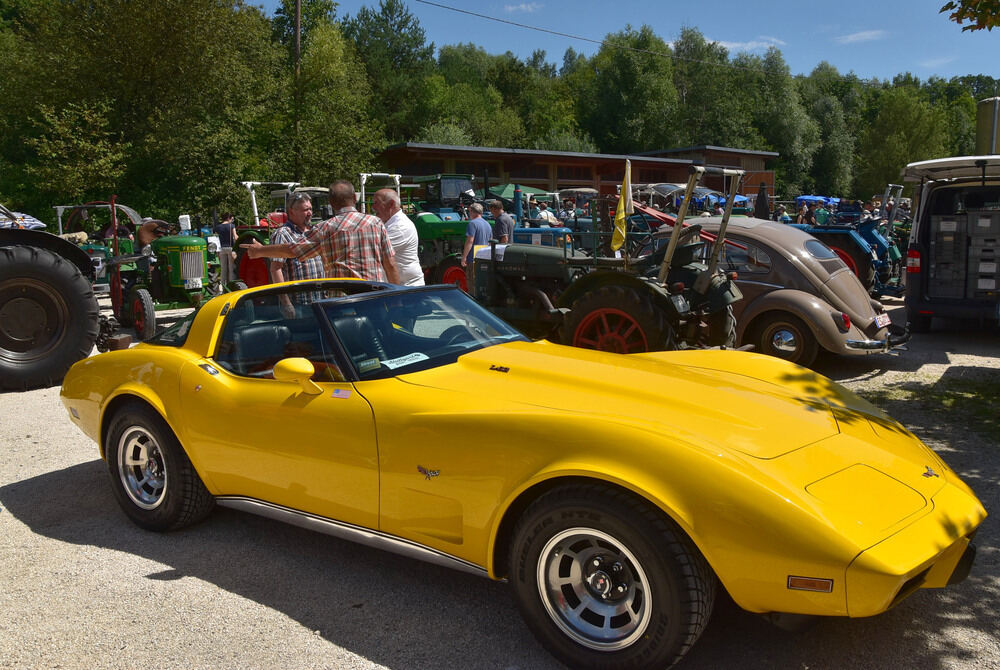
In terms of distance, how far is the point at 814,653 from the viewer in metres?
2.76

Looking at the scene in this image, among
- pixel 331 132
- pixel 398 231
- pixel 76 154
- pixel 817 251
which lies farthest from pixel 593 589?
pixel 331 132

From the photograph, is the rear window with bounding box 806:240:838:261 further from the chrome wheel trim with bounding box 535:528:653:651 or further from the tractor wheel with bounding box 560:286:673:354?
the chrome wheel trim with bounding box 535:528:653:651

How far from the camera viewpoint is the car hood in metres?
2.81

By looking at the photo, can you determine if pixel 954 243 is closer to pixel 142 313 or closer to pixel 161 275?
pixel 142 313

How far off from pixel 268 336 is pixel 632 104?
73104 mm

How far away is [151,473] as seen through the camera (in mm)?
4078


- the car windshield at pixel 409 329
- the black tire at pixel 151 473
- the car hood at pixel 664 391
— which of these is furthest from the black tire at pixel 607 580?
the black tire at pixel 151 473

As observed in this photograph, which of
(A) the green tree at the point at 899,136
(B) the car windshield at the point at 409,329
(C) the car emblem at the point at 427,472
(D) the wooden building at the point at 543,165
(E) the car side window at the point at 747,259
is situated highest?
(A) the green tree at the point at 899,136

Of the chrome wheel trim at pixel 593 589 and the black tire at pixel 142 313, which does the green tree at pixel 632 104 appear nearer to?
the black tire at pixel 142 313

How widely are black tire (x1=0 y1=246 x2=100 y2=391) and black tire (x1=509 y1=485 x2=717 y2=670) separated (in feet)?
21.6

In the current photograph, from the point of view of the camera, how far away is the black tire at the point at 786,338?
7.57 meters

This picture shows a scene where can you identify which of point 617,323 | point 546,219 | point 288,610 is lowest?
point 288,610

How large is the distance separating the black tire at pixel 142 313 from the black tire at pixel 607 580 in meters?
8.98

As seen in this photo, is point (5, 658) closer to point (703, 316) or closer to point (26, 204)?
point (703, 316)
